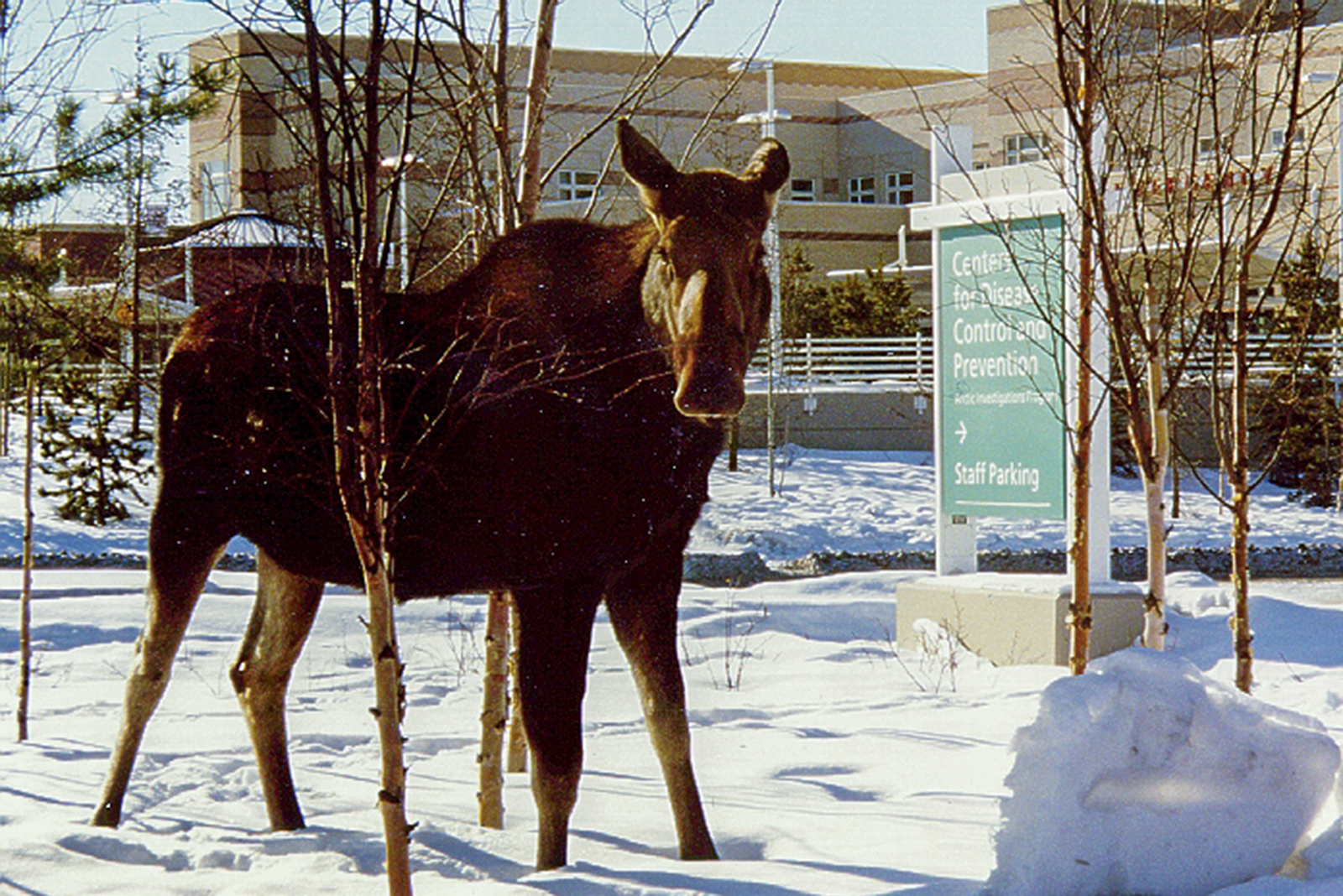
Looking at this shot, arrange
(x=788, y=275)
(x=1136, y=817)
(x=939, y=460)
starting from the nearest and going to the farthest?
1. (x=1136, y=817)
2. (x=939, y=460)
3. (x=788, y=275)

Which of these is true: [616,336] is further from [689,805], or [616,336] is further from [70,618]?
[70,618]

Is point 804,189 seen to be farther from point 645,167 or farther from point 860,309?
point 645,167

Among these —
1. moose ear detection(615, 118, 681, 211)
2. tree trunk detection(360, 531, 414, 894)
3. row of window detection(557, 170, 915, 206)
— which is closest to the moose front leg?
tree trunk detection(360, 531, 414, 894)

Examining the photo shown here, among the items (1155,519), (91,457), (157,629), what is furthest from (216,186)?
(91,457)

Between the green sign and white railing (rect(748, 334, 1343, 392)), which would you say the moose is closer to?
the green sign

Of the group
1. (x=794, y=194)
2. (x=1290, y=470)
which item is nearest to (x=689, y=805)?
(x=1290, y=470)

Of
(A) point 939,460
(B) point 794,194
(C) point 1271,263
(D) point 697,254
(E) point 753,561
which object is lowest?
(E) point 753,561

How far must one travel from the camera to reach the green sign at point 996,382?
29.8 ft

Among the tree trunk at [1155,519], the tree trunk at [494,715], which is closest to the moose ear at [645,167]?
the tree trunk at [494,715]

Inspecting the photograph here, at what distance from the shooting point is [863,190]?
157ft

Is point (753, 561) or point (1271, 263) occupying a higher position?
point (1271, 263)

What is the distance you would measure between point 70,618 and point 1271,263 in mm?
23697

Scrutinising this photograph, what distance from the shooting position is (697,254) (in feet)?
12.3

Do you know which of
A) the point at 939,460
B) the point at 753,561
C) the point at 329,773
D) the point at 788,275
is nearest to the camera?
the point at 329,773
